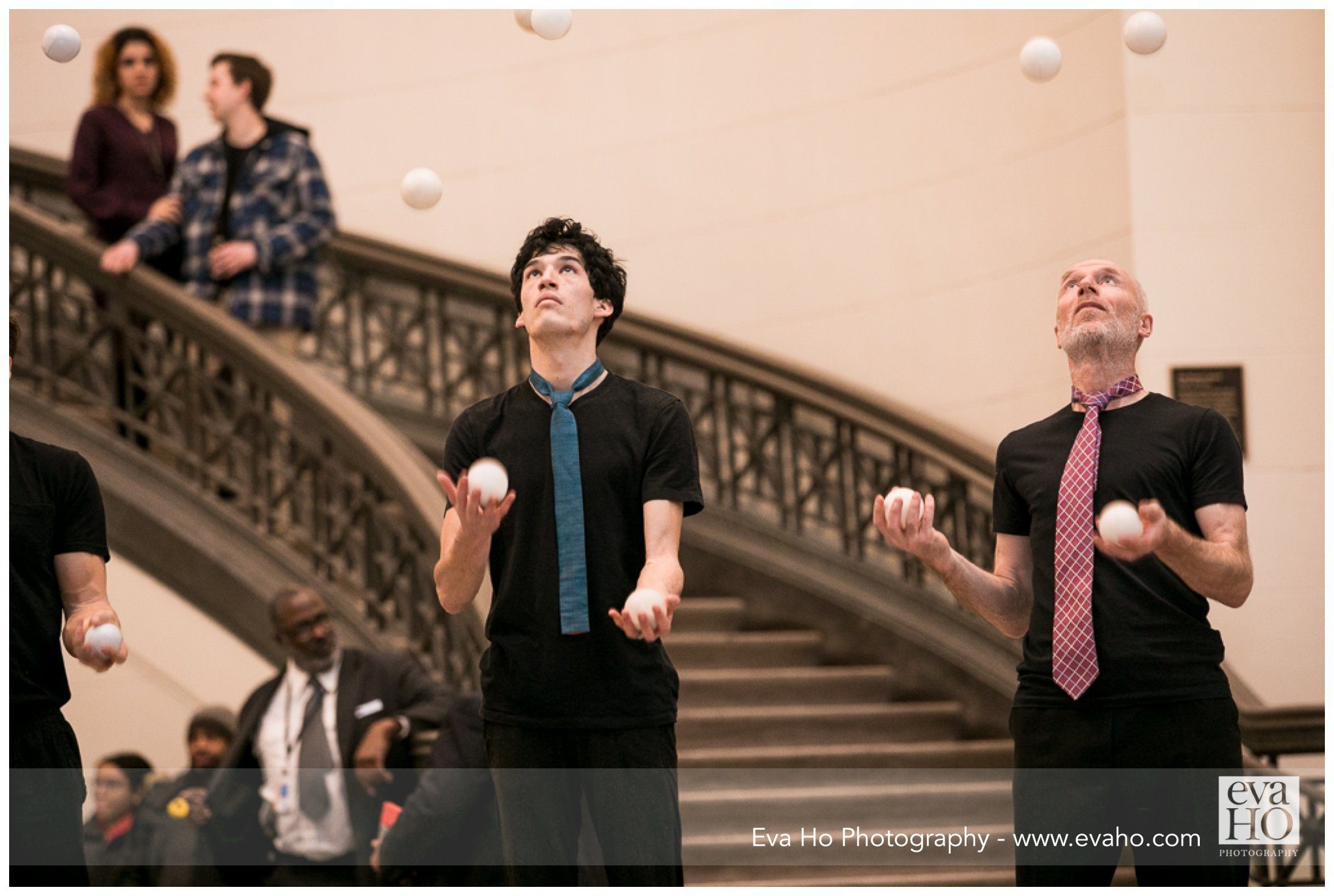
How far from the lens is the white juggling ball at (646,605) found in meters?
2.55

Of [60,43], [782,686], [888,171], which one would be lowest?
[782,686]

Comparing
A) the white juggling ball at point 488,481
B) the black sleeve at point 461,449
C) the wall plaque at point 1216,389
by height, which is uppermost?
the wall plaque at point 1216,389

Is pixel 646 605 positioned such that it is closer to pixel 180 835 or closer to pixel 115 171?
pixel 180 835

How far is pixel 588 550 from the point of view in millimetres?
2871

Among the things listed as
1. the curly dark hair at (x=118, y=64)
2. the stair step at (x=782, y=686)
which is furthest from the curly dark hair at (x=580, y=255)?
the curly dark hair at (x=118, y=64)

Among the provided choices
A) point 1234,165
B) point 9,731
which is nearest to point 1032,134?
point 1234,165

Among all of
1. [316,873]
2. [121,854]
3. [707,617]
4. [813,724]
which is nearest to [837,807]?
[813,724]

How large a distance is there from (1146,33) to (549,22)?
1.33m

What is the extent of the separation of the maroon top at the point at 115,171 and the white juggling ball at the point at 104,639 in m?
3.43

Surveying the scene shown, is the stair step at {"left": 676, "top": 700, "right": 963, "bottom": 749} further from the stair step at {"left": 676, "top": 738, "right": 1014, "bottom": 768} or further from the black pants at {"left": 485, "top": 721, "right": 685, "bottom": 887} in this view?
the black pants at {"left": 485, "top": 721, "right": 685, "bottom": 887}

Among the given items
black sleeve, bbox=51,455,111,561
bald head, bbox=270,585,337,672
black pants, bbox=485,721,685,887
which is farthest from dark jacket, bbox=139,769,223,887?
black pants, bbox=485,721,685,887

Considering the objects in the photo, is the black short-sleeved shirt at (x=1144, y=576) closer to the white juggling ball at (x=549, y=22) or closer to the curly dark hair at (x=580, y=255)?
the curly dark hair at (x=580, y=255)

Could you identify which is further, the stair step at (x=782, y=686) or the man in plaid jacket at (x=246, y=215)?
the stair step at (x=782, y=686)

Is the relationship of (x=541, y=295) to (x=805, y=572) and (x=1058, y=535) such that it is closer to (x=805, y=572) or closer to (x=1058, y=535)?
(x=1058, y=535)
